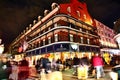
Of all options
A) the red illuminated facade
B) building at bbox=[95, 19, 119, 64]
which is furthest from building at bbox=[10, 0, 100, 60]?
building at bbox=[95, 19, 119, 64]

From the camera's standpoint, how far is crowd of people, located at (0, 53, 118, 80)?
12.5ft

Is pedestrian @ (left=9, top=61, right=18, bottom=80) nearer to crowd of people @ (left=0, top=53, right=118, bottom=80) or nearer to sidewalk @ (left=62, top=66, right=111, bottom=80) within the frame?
crowd of people @ (left=0, top=53, right=118, bottom=80)

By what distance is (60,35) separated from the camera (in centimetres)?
404

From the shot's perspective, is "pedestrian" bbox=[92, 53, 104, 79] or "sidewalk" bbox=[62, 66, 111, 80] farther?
→ "pedestrian" bbox=[92, 53, 104, 79]

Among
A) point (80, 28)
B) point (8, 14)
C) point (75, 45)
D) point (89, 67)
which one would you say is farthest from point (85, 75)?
point (8, 14)

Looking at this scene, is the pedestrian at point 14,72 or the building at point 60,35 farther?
the building at point 60,35

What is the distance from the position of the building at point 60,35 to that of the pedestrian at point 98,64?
198 mm

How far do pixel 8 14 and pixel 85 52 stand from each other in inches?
53.5

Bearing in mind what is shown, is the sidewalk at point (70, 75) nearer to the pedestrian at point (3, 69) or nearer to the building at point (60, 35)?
the building at point (60, 35)

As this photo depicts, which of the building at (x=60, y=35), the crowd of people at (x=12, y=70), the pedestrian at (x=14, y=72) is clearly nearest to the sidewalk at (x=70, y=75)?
the building at (x=60, y=35)

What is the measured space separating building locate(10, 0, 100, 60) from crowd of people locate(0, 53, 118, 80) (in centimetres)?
9

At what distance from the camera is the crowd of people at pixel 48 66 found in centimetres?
381

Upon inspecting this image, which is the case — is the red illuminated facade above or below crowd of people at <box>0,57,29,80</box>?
above

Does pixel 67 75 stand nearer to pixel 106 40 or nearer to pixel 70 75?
pixel 70 75
